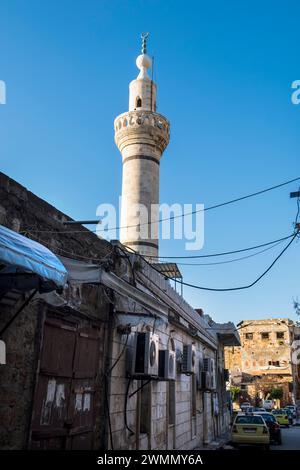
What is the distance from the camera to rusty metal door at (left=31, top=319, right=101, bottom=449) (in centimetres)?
583

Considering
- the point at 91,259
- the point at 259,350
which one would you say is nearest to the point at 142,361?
the point at 91,259

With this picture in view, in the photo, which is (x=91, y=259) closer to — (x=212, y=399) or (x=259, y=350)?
(x=212, y=399)

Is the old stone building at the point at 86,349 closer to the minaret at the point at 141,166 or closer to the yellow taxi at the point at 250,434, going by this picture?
the yellow taxi at the point at 250,434

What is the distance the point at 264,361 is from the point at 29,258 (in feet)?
199

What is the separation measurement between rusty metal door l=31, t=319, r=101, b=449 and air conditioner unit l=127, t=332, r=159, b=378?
106 centimetres

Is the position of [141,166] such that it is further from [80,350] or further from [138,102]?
[80,350]

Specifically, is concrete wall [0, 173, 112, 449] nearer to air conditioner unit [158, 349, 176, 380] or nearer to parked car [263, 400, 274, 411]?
air conditioner unit [158, 349, 176, 380]

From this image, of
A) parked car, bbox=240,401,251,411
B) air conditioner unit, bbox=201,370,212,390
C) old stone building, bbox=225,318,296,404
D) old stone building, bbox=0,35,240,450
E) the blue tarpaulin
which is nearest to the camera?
the blue tarpaulin

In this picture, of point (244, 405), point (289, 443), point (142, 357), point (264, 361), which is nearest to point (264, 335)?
point (264, 361)

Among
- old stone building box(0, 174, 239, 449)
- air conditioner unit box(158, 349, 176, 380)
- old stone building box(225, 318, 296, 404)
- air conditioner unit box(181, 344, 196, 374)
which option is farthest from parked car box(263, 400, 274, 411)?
air conditioner unit box(158, 349, 176, 380)

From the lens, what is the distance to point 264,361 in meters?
59.8

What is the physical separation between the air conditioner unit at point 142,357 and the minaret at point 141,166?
12289mm

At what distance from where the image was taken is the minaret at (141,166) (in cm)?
2134

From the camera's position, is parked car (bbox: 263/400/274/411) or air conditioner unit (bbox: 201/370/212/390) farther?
parked car (bbox: 263/400/274/411)
